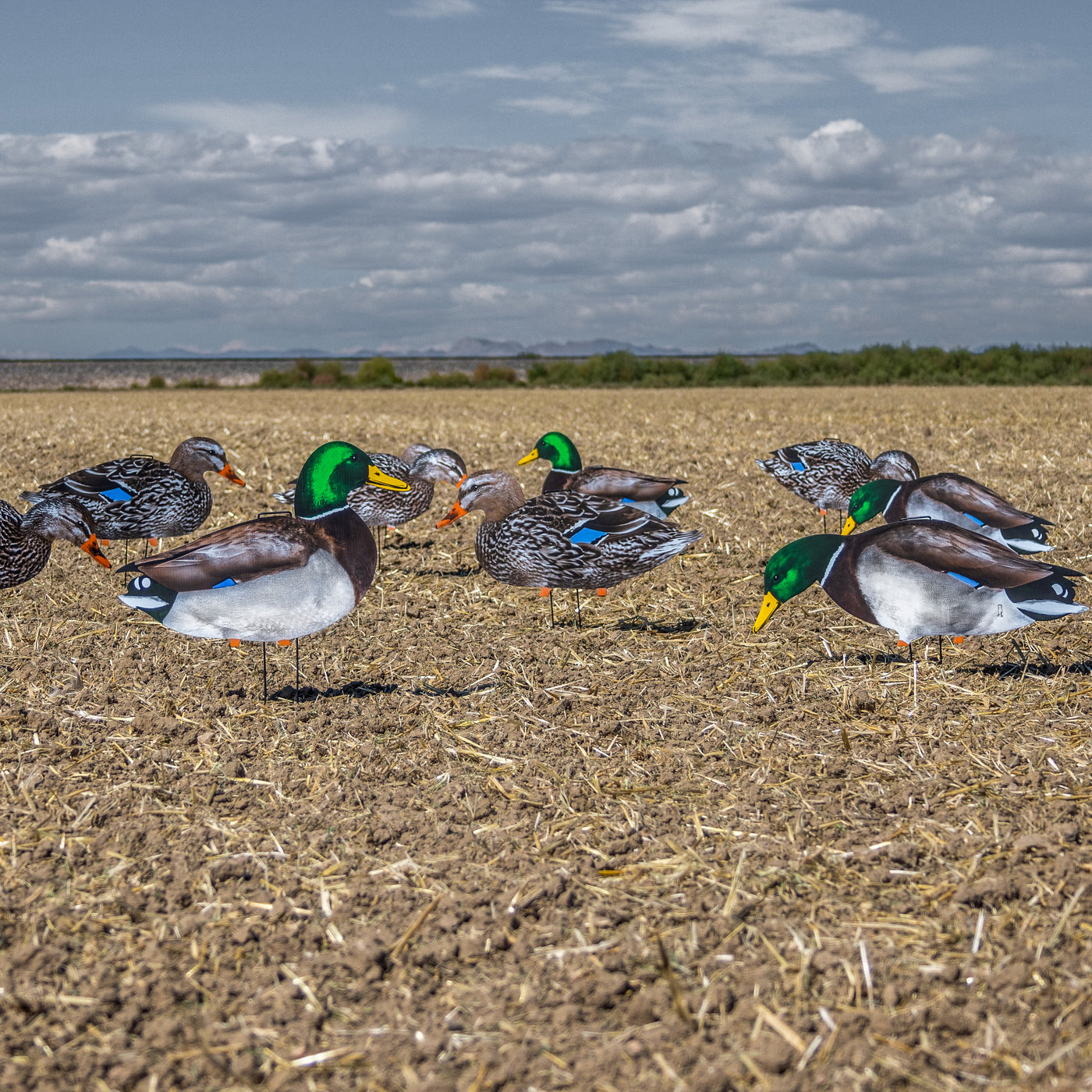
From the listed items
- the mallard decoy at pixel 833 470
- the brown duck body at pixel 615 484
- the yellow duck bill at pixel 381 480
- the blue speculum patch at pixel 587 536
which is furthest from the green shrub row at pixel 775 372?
the yellow duck bill at pixel 381 480

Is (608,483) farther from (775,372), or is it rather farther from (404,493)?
(775,372)

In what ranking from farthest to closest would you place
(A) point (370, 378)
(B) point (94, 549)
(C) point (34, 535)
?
1. (A) point (370, 378)
2. (C) point (34, 535)
3. (B) point (94, 549)

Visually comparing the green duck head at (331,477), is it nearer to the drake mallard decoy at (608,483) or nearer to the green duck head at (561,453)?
the drake mallard decoy at (608,483)

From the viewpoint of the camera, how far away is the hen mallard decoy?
9.68 meters

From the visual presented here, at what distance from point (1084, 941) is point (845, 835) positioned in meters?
1.09

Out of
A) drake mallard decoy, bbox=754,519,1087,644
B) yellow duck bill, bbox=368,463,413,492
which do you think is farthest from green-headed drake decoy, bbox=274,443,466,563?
drake mallard decoy, bbox=754,519,1087,644

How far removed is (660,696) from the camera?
6.52m

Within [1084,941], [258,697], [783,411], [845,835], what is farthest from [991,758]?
[783,411]

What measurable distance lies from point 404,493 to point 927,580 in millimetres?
5643

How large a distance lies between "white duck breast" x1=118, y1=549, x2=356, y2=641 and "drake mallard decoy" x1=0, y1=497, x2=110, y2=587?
3.37 metres

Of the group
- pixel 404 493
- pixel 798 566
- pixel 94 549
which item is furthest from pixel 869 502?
pixel 94 549

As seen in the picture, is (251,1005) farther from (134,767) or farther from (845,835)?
(845,835)

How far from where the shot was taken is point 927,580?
5.90 metres

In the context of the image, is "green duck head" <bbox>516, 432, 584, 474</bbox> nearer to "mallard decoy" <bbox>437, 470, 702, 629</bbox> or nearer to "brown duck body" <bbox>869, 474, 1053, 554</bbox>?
"mallard decoy" <bbox>437, 470, 702, 629</bbox>
